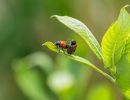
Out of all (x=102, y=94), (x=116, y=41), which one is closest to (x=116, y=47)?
(x=116, y=41)

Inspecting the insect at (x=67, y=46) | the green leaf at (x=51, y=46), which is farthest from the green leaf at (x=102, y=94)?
the green leaf at (x=51, y=46)

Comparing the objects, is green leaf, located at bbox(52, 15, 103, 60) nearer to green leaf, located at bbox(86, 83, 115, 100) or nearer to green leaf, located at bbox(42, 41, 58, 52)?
green leaf, located at bbox(42, 41, 58, 52)

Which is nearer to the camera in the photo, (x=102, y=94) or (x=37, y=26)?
(x=102, y=94)

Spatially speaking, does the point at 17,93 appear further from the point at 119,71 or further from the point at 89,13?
the point at 119,71

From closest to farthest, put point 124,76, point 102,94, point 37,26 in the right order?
point 124,76, point 102,94, point 37,26

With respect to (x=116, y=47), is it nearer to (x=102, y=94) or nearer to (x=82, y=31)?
(x=82, y=31)

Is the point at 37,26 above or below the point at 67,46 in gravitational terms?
below

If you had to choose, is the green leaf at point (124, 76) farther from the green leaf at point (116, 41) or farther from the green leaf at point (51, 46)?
the green leaf at point (51, 46)

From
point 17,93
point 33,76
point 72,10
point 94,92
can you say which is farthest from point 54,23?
point 94,92

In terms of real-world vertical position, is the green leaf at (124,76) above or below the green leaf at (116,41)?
below
